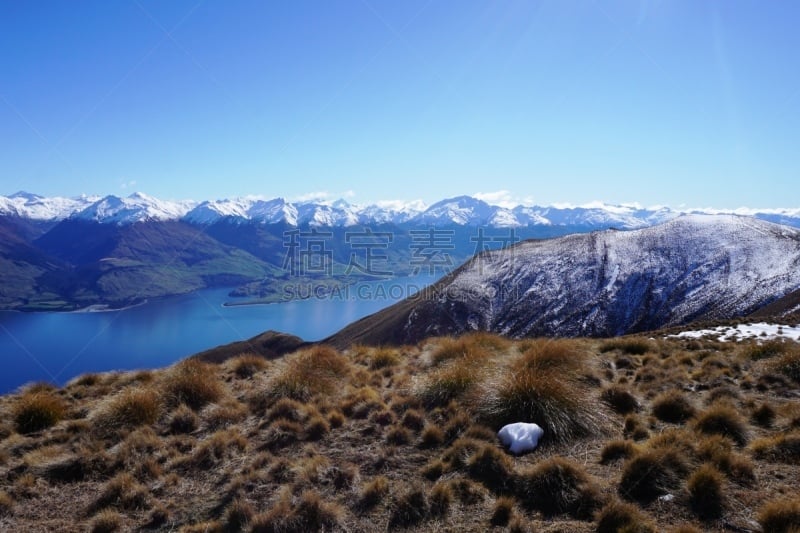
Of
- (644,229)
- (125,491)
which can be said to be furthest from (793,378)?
(644,229)

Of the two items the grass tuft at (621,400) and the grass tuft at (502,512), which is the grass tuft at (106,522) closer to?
the grass tuft at (502,512)

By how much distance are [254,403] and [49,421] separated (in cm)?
384

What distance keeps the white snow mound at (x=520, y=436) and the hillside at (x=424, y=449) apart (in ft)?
0.49

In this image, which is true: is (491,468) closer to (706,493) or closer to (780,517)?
(706,493)

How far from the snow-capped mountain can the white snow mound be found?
5734 centimetres

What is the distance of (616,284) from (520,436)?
226 ft

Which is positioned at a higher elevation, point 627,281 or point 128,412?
A: point 128,412

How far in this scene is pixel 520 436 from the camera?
6570 millimetres

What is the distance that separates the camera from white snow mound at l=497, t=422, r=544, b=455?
21.0 ft

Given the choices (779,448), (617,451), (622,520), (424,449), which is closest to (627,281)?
(779,448)

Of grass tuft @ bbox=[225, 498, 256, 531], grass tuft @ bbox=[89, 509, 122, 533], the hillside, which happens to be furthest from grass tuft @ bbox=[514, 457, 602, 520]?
grass tuft @ bbox=[89, 509, 122, 533]

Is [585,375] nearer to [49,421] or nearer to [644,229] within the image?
[49,421]

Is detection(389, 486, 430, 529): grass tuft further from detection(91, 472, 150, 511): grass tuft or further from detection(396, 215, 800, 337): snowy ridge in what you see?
detection(396, 215, 800, 337): snowy ridge

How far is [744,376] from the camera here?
351 inches
